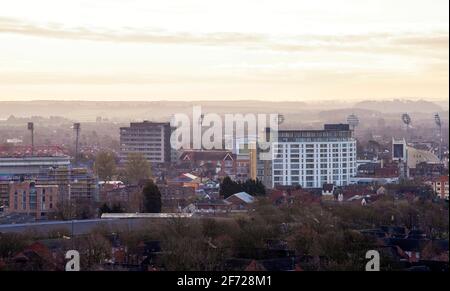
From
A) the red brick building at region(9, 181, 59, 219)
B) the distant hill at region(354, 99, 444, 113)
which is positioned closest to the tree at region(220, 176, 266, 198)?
the red brick building at region(9, 181, 59, 219)

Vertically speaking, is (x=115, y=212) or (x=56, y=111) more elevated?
(x=56, y=111)

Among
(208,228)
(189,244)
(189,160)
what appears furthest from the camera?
(189,160)

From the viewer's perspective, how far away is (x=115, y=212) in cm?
1180

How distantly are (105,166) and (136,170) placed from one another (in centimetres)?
63

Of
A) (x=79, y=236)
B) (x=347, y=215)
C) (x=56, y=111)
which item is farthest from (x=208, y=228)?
(x=56, y=111)

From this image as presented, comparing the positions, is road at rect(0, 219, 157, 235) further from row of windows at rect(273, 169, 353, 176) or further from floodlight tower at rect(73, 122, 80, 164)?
row of windows at rect(273, 169, 353, 176)

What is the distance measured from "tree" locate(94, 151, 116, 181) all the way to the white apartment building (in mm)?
3007

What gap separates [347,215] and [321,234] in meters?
2.96

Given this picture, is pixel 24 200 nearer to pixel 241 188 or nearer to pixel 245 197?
pixel 245 197

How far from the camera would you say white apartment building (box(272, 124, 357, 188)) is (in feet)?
66.3

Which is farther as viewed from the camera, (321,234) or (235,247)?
(321,234)

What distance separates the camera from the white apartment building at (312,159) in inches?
796

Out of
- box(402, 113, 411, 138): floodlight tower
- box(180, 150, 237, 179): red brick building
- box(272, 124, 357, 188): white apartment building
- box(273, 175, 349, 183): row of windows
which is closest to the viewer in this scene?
box(273, 175, 349, 183): row of windows

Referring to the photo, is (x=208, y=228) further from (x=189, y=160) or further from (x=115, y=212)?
(x=189, y=160)
